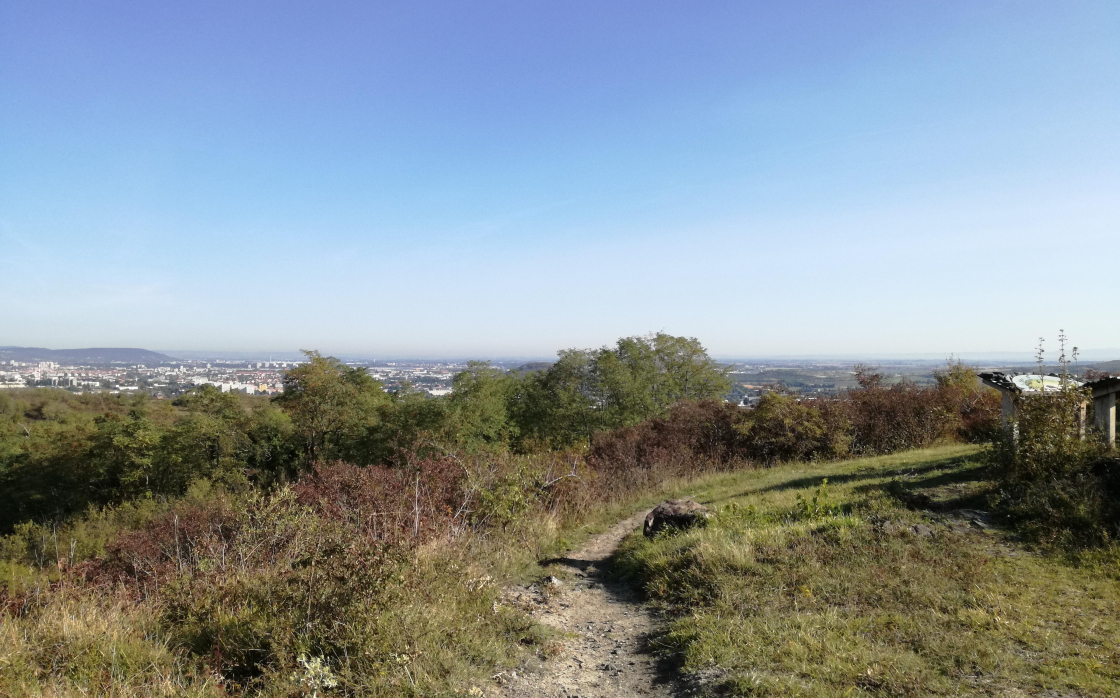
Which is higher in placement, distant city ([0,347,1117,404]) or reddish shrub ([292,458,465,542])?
reddish shrub ([292,458,465,542])

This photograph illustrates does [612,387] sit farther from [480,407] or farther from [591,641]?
[591,641]

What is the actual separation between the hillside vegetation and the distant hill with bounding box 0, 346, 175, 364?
154397 mm

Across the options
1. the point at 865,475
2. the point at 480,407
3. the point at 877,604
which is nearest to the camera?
the point at 877,604

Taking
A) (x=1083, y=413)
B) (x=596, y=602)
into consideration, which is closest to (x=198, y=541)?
Result: (x=596, y=602)

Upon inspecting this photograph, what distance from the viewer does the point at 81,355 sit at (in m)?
155

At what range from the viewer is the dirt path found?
14.9ft

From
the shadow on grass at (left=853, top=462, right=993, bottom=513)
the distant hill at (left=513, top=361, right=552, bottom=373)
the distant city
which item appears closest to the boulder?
the shadow on grass at (left=853, top=462, right=993, bottom=513)

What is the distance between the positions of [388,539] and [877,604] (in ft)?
15.7

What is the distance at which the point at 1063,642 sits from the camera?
461cm

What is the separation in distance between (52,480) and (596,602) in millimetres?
43919

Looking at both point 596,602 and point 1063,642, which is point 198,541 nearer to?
point 596,602

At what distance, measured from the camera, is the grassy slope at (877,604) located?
4191 millimetres

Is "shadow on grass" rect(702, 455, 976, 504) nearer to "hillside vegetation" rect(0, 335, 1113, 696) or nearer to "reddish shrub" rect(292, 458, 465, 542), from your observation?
"hillside vegetation" rect(0, 335, 1113, 696)

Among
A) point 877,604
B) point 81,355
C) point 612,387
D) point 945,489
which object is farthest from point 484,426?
point 81,355
